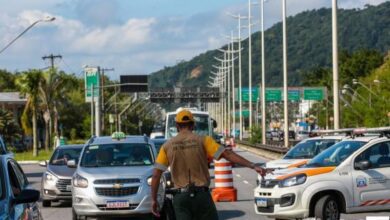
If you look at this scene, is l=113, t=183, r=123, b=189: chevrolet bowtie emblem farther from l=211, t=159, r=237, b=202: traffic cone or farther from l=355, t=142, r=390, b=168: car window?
l=211, t=159, r=237, b=202: traffic cone

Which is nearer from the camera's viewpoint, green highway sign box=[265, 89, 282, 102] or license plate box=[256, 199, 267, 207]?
license plate box=[256, 199, 267, 207]

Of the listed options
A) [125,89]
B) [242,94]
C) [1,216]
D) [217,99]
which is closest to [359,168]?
[1,216]

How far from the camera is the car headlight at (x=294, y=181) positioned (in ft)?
52.4

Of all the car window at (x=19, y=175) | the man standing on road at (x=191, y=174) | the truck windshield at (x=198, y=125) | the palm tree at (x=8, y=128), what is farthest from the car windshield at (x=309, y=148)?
the palm tree at (x=8, y=128)

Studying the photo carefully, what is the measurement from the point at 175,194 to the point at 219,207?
462 inches

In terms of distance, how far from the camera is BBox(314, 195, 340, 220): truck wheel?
15742 mm

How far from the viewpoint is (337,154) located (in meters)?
16.8

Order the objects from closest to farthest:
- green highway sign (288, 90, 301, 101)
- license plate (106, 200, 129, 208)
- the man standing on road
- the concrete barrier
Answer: the man standing on road
license plate (106, 200, 129, 208)
the concrete barrier
green highway sign (288, 90, 301, 101)

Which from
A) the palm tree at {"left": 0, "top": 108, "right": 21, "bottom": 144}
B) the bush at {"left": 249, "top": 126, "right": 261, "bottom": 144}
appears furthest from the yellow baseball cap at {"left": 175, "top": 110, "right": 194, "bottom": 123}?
the bush at {"left": 249, "top": 126, "right": 261, "bottom": 144}

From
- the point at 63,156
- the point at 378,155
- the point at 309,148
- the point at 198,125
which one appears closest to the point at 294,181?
the point at 378,155

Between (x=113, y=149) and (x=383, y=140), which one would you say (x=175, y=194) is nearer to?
(x=383, y=140)

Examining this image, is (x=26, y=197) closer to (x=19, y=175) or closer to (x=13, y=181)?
(x=13, y=181)

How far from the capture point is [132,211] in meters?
17.1

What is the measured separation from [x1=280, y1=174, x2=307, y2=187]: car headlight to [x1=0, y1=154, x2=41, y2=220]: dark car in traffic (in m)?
6.36
